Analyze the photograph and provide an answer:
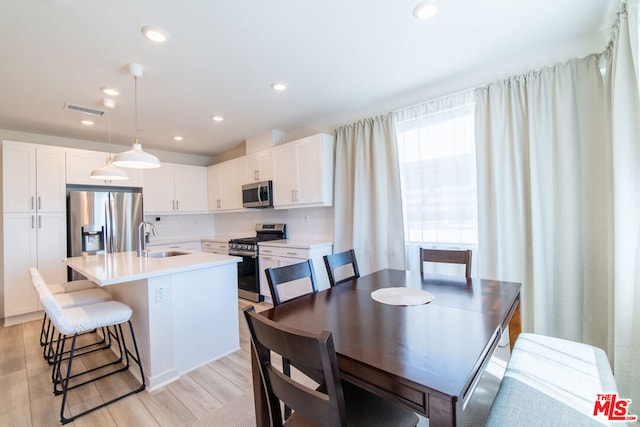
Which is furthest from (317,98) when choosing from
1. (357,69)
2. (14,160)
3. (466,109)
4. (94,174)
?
(14,160)

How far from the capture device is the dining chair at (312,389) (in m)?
0.78

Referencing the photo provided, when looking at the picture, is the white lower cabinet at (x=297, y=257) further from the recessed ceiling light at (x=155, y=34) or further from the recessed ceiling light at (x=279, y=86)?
the recessed ceiling light at (x=155, y=34)

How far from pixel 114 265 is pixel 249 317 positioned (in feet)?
6.65

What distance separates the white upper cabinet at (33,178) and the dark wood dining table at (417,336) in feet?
13.4

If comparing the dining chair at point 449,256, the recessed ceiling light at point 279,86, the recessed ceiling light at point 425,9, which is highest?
the recessed ceiling light at point 279,86

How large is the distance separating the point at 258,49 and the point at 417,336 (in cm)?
229

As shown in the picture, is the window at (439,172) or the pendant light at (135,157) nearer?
the pendant light at (135,157)

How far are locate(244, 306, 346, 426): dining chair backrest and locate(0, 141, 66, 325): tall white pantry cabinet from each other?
4.24m

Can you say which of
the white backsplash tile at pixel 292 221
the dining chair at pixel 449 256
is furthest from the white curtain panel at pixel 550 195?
the white backsplash tile at pixel 292 221

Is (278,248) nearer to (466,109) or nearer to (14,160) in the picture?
(466,109)

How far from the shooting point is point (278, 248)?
380 centimetres

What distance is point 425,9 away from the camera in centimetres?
180

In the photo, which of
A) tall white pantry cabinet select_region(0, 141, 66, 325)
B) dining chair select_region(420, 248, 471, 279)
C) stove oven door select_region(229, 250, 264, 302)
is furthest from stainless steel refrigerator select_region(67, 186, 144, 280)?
dining chair select_region(420, 248, 471, 279)

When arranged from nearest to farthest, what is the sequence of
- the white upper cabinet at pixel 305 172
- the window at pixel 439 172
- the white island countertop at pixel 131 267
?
the white island countertop at pixel 131 267 < the window at pixel 439 172 < the white upper cabinet at pixel 305 172
